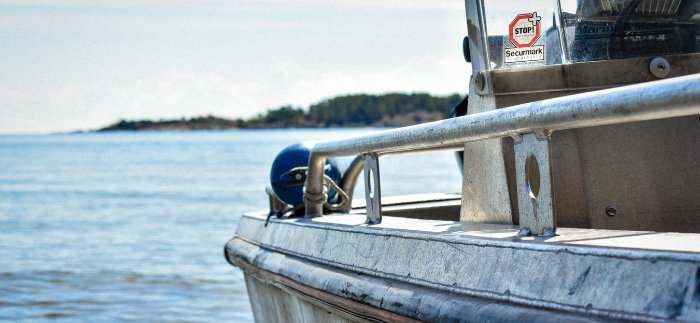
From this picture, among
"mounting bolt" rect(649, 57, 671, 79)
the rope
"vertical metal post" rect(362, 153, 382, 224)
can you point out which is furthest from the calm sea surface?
"mounting bolt" rect(649, 57, 671, 79)

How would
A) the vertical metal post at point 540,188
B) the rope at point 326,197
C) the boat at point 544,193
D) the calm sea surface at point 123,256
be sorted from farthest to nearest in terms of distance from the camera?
the calm sea surface at point 123,256
the rope at point 326,197
the vertical metal post at point 540,188
the boat at point 544,193

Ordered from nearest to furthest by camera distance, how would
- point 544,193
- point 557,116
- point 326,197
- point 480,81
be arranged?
point 557,116, point 544,193, point 480,81, point 326,197

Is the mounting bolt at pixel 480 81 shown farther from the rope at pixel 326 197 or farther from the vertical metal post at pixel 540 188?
the rope at pixel 326 197

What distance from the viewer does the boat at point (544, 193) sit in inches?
95.1

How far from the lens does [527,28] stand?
3629mm

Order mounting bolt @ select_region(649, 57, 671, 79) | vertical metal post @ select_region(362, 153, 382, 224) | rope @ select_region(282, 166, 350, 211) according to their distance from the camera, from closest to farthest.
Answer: mounting bolt @ select_region(649, 57, 671, 79)
vertical metal post @ select_region(362, 153, 382, 224)
rope @ select_region(282, 166, 350, 211)

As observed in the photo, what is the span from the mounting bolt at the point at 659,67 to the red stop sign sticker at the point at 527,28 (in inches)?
17.0

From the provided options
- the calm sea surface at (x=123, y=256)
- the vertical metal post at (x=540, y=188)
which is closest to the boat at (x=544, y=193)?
the vertical metal post at (x=540, y=188)

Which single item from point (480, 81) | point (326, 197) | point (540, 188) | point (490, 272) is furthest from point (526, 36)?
point (326, 197)

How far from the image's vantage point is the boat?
7.93 ft

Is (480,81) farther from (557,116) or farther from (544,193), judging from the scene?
(557,116)

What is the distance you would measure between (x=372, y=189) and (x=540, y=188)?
1.20 m

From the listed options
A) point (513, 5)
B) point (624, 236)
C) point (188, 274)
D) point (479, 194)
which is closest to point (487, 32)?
point (513, 5)

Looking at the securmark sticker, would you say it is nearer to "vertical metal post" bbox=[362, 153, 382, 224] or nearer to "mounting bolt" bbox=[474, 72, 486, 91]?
"mounting bolt" bbox=[474, 72, 486, 91]
